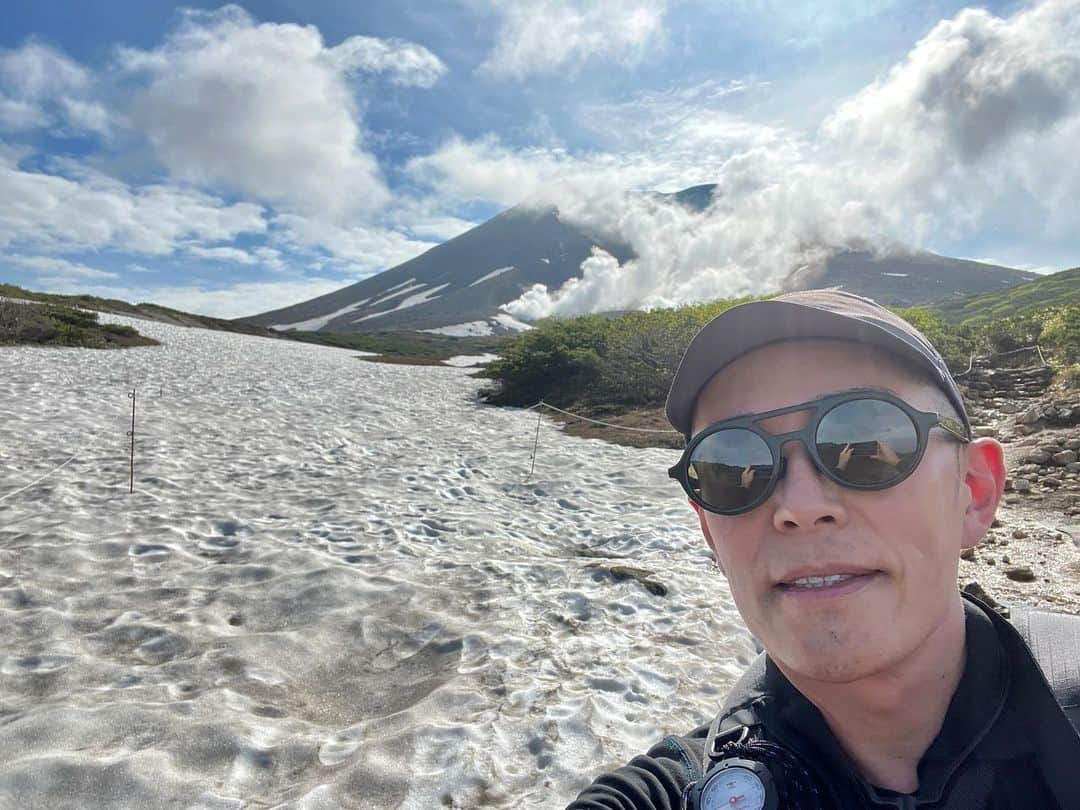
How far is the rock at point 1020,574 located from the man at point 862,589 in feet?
14.0

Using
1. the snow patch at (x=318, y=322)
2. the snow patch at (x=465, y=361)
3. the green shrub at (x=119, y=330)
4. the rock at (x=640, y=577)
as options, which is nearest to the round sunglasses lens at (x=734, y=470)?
the rock at (x=640, y=577)

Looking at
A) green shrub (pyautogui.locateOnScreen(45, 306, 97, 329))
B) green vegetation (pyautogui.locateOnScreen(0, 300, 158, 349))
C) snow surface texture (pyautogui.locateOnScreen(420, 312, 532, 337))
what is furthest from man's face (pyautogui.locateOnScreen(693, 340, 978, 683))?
snow surface texture (pyautogui.locateOnScreen(420, 312, 532, 337))

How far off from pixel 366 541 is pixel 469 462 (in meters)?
3.72

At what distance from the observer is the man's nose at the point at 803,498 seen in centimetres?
127

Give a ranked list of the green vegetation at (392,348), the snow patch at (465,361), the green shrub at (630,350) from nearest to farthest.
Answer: the green shrub at (630,350)
the snow patch at (465,361)
the green vegetation at (392,348)

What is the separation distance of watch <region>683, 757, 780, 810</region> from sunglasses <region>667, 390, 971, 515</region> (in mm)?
509

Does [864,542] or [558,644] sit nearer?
[864,542]

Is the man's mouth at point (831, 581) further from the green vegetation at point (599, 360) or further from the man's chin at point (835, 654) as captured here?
the green vegetation at point (599, 360)

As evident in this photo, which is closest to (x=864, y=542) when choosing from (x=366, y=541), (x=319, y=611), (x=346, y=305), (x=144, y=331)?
(x=319, y=611)

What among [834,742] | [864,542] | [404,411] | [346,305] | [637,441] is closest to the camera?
[864,542]

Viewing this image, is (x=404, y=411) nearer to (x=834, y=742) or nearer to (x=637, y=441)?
(x=637, y=441)

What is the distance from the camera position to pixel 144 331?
28609mm

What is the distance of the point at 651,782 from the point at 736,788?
43 centimetres

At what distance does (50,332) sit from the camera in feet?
65.4
